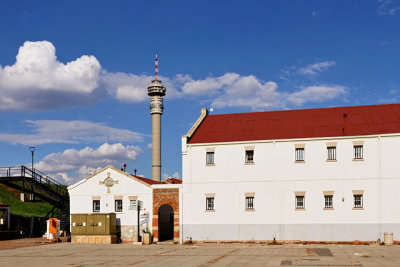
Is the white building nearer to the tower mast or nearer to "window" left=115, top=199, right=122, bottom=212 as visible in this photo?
"window" left=115, top=199, right=122, bottom=212

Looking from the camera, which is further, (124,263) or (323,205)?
(323,205)

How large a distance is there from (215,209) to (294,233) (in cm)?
656

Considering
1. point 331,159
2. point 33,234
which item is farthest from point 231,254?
point 33,234

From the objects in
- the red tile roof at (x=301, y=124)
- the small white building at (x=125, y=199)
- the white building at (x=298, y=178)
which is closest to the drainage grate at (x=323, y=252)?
the white building at (x=298, y=178)

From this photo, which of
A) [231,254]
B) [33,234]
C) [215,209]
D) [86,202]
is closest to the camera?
[231,254]

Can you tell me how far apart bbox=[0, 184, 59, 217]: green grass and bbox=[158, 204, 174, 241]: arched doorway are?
20052mm

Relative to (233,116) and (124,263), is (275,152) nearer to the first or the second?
(233,116)

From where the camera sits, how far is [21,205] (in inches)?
2493

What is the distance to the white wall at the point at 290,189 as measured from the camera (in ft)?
126

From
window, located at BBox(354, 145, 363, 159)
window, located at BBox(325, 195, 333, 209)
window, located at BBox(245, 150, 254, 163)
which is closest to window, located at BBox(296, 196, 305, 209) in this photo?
window, located at BBox(325, 195, 333, 209)

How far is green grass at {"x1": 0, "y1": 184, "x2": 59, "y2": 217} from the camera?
62.0 metres

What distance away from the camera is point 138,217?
42.7m

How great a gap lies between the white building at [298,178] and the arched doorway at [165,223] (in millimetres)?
5106

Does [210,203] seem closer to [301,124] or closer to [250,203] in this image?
[250,203]
